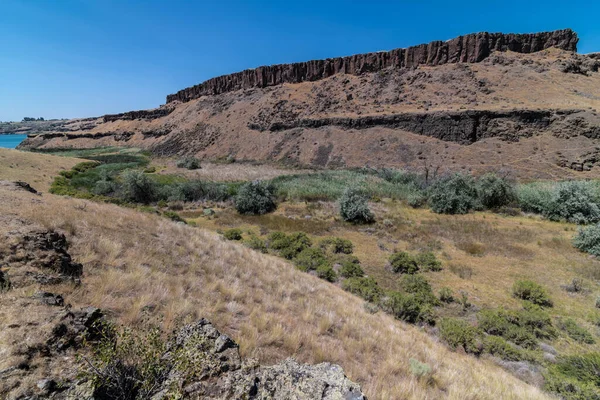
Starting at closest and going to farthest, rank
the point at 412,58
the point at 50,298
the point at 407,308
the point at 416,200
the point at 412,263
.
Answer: the point at 50,298
the point at 407,308
the point at 412,263
the point at 416,200
the point at 412,58

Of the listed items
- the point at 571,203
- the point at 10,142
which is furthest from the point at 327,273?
the point at 10,142

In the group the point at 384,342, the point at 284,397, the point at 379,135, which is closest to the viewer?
the point at 284,397

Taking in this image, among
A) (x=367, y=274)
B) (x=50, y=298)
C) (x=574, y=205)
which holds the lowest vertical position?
(x=367, y=274)

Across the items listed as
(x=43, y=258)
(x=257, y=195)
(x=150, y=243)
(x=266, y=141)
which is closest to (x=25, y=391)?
(x=43, y=258)

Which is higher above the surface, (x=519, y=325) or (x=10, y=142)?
(x=10, y=142)

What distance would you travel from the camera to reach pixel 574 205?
16.6 metres

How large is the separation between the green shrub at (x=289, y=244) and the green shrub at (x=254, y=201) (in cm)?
697

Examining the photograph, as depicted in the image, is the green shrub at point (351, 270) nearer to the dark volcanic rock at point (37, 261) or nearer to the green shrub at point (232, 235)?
the green shrub at point (232, 235)

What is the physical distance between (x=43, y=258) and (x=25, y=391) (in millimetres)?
3392

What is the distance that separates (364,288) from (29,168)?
35201mm

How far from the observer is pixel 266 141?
54844 millimetres

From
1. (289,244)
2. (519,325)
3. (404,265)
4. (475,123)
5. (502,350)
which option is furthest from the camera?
(475,123)

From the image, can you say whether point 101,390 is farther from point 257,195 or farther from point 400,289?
point 257,195

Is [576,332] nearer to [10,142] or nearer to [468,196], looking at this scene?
[468,196]
